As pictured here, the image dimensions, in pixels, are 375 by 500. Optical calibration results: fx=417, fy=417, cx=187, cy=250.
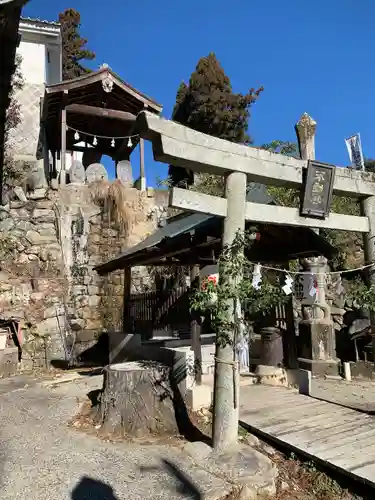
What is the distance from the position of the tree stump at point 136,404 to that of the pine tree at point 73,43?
78.3 feet

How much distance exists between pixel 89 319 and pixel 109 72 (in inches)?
370

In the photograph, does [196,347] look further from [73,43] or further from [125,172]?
[73,43]

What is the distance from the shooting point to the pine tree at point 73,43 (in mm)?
25391

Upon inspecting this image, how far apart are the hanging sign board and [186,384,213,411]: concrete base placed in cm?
334

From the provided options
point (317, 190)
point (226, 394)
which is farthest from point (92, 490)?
point (317, 190)

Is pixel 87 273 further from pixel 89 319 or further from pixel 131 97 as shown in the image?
pixel 131 97

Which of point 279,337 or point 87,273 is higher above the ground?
point 87,273

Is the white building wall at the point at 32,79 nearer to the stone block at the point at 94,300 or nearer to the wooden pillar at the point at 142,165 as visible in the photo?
the wooden pillar at the point at 142,165

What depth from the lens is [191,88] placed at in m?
24.0

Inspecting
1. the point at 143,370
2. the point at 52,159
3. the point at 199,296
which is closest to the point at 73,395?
the point at 143,370

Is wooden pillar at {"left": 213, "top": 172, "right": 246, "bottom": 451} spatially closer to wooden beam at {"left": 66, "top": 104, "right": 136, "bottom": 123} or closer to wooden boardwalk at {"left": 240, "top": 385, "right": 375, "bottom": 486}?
wooden boardwalk at {"left": 240, "top": 385, "right": 375, "bottom": 486}

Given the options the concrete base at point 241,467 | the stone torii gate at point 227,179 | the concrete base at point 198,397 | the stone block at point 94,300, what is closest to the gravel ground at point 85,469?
the concrete base at point 241,467

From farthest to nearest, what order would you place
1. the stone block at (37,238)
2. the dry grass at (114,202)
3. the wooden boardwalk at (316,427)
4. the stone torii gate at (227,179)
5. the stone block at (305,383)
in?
the dry grass at (114,202), the stone block at (37,238), the stone block at (305,383), the stone torii gate at (227,179), the wooden boardwalk at (316,427)

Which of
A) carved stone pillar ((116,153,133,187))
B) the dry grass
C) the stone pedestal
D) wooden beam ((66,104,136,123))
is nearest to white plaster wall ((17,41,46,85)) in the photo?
wooden beam ((66,104,136,123))
